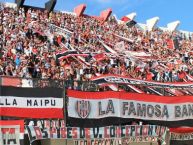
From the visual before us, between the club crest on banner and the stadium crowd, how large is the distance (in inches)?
177

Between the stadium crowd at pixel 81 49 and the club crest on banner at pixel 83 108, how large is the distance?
14.8ft

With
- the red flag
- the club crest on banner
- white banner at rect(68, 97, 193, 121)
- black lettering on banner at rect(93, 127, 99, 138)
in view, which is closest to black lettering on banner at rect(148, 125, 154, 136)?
white banner at rect(68, 97, 193, 121)

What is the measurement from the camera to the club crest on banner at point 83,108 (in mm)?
16891

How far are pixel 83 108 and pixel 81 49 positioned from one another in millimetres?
12551

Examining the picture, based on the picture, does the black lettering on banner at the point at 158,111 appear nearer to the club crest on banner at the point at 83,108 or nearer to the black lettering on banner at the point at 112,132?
the black lettering on banner at the point at 112,132

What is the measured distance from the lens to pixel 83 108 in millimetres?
17031

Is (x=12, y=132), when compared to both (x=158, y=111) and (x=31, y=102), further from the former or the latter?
(x=158, y=111)

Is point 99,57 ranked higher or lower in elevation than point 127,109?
higher

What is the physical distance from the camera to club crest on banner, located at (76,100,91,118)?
16.9m

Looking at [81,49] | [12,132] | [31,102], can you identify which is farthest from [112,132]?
[81,49]

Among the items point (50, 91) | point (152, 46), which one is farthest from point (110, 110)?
point (152, 46)

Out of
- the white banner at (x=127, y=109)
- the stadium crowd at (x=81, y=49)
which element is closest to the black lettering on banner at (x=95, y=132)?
the white banner at (x=127, y=109)

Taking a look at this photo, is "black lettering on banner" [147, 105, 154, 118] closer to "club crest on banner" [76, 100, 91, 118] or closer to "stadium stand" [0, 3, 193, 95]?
"stadium stand" [0, 3, 193, 95]

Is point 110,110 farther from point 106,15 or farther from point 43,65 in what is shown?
point 106,15
